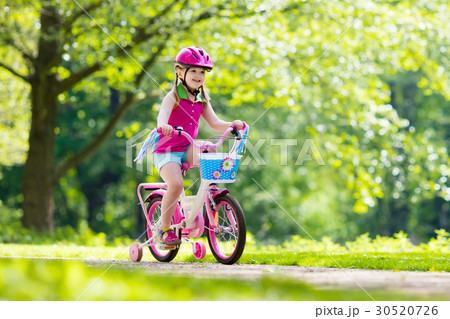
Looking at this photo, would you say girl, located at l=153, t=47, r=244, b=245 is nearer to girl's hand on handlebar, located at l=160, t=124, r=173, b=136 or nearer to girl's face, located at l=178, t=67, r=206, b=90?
girl's face, located at l=178, t=67, r=206, b=90

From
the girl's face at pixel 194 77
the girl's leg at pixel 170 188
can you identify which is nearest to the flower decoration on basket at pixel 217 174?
the girl's leg at pixel 170 188

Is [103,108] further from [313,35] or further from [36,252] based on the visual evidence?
[36,252]

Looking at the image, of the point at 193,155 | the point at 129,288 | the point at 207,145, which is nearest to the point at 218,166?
the point at 207,145

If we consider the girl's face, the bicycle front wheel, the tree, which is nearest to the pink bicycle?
the bicycle front wheel

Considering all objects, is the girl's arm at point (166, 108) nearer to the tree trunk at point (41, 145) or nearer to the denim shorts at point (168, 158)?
the denim shorts at point (168, 158)

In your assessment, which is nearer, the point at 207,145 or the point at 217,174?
the point at 217,174

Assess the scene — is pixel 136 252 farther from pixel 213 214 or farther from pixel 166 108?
pixel 166 108

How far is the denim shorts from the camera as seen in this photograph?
567 centimetres

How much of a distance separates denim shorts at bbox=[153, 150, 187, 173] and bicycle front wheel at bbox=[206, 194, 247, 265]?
51cm

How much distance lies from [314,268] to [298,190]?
81.0 feet

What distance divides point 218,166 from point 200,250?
45.9 inches

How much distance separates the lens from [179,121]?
18.9 feet

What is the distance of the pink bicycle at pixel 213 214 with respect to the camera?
5.35 meters

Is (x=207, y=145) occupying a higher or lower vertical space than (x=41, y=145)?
higher
